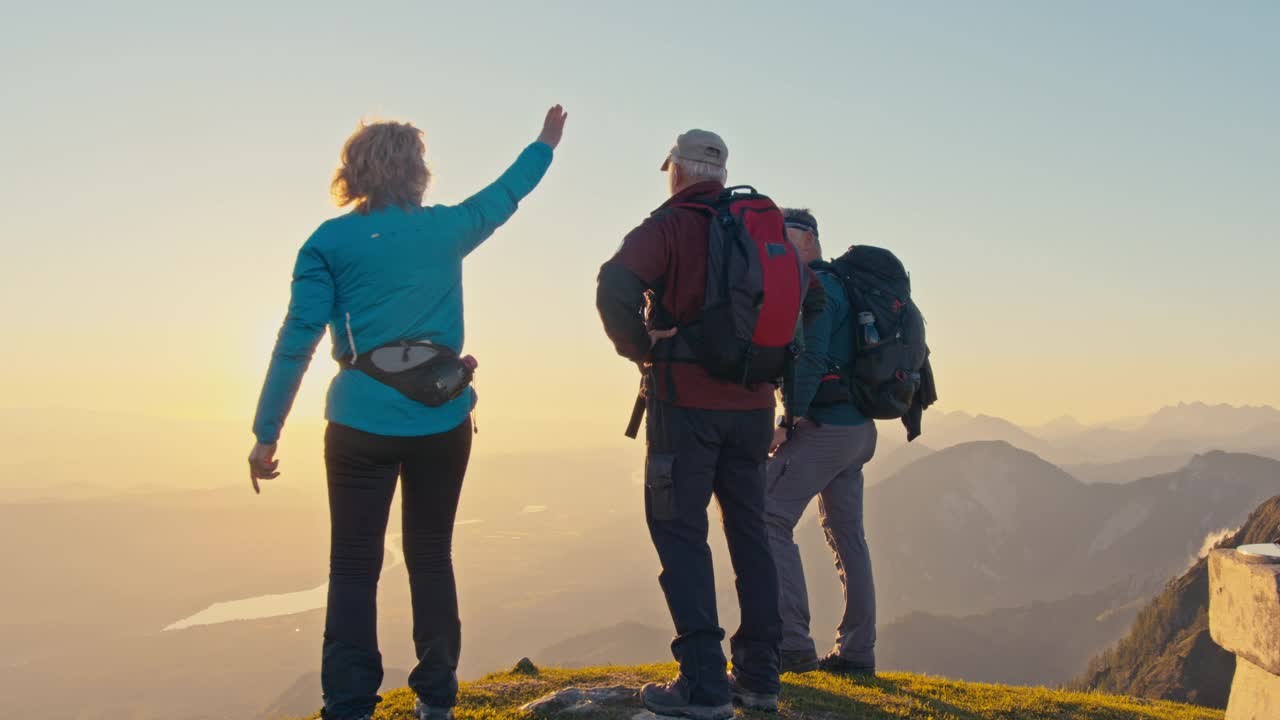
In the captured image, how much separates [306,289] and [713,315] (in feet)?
7.90

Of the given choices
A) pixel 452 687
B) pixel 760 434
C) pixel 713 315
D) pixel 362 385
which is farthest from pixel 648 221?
pixel 452 687

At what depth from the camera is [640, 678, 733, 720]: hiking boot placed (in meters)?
5.45

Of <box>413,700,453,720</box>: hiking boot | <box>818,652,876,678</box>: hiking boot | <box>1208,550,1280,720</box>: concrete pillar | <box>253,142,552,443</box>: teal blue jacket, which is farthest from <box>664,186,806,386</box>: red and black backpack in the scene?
<box>818,652,876,678</box>: hiking boot

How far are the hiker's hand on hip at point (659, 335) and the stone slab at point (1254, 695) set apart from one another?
381 centimetres

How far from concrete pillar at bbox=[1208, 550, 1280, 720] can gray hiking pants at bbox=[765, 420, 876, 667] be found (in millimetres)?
2662

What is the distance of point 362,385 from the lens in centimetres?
498

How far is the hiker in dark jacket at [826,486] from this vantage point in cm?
746

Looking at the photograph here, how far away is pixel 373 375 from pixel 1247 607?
5.34m

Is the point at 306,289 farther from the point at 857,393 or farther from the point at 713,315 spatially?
the point at 857,393

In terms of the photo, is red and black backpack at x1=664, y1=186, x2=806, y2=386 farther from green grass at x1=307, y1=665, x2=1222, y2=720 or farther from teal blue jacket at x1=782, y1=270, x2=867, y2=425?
green grass at x1=307, y1=665, x2=1222, y2=720

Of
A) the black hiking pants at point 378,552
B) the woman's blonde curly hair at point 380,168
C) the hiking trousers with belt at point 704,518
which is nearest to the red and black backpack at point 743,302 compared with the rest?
the hiking trousers with belt at point 704,518

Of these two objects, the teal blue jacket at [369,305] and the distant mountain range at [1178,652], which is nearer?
the teal blue jacket at [369,305]

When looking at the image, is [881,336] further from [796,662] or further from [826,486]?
[796,662]

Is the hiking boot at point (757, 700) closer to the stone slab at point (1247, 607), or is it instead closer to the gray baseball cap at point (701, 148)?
the stone slab at point (1247, 607)
